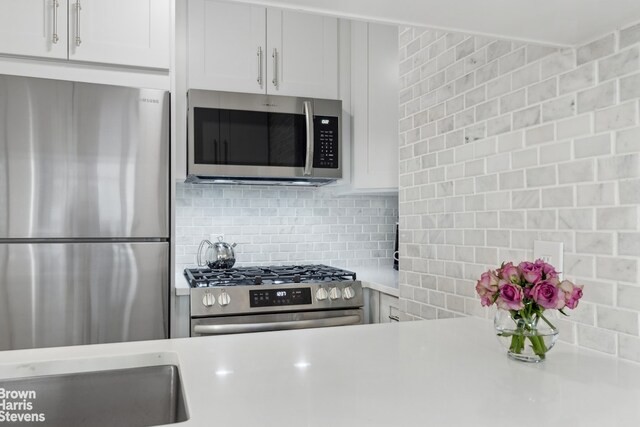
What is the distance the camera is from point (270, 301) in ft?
7.95

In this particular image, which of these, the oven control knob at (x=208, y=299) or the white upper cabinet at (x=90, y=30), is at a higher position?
the white upper cabinet at (x=90, y=30)

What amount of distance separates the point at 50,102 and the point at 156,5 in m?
0.66

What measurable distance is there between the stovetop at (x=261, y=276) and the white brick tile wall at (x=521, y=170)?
63 cm

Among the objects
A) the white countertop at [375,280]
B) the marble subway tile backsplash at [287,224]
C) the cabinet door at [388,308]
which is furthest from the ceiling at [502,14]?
the marble subway tile backsplash at [287,224]

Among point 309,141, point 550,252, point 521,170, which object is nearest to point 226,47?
point 309,141

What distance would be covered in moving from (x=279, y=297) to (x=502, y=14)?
5.78ft

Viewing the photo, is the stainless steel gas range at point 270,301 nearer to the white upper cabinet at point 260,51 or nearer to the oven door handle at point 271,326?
the oven door handle at point 271,326

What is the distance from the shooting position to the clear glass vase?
1.05 metres

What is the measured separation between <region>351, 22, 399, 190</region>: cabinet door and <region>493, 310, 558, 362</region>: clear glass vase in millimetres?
1693

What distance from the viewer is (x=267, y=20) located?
2.69 m

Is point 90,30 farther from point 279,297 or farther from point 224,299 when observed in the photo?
point 279,297

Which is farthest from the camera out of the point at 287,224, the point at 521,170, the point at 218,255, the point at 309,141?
the point at 287,224

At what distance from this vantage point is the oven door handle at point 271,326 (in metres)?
2.28

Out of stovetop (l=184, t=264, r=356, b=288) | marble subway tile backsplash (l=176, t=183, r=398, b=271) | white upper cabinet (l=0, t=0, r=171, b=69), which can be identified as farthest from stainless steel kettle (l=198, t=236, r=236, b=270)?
white upper cabinet (l=0, t=0, r=171, b=69)
